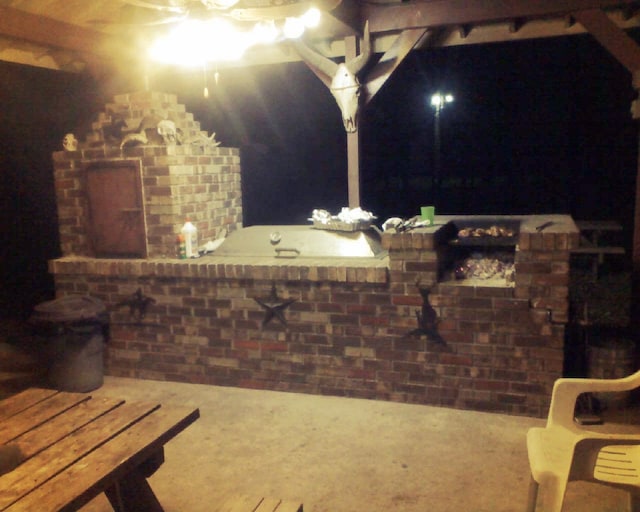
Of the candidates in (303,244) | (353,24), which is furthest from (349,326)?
(353,24)

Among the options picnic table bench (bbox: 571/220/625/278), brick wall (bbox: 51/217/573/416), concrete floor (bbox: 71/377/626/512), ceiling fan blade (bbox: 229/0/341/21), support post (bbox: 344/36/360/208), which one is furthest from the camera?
picnic table bench (bbox: 571/220/625/278)

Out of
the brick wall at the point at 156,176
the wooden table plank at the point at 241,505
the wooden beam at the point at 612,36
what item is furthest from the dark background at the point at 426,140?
the wooden table plank at the point at 241,505

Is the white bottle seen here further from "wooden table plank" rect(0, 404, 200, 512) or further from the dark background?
the dark background

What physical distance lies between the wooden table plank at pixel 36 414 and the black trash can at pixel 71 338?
193 centimetres

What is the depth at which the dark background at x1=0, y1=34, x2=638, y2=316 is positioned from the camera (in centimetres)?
795

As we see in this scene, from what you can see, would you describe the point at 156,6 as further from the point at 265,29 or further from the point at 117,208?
the point at 117,208

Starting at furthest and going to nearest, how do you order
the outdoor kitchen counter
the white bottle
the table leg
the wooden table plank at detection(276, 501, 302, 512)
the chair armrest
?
the white bottle → the outdoor kitchen counter → the table leg → the chair armrest → the wooden table plank at detection(276, 501, 302, 512)

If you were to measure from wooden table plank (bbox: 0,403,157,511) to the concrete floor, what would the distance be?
2.78 ft

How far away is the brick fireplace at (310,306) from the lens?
411 centimetres

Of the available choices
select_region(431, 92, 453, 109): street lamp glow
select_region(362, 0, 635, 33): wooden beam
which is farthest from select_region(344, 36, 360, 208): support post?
select_region(431, 92, 453, 109): street lamp glow

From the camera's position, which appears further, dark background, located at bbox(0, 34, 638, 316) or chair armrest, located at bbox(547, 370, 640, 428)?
dark background, located at bbox(0, 34, 638, 316)

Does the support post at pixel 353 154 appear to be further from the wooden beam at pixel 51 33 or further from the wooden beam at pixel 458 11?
the wooden beam at pixel 51 33

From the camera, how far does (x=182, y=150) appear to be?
5.29m

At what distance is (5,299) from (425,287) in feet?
19.4
